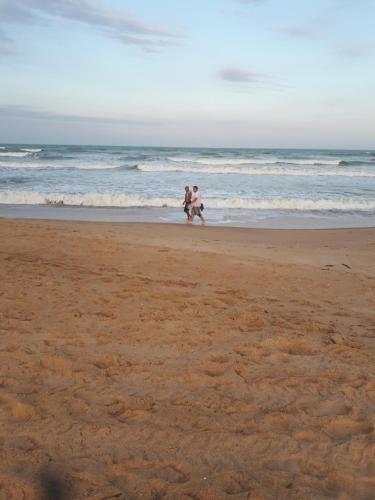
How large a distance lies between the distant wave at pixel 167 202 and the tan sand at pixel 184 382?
433 inches

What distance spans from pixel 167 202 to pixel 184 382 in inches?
604

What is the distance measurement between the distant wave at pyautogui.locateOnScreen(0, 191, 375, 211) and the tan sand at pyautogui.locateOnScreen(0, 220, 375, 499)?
433 inches

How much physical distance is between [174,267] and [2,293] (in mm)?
3092

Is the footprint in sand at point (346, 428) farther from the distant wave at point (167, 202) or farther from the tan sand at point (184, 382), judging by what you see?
the distant wave at point (167, 202)

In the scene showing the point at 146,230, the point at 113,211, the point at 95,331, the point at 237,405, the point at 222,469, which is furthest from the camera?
the point at 113,211

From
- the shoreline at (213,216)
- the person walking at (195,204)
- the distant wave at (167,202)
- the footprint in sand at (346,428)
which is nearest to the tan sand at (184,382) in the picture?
the footprint in sand at (346,428)

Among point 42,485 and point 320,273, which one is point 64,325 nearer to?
point 42,485

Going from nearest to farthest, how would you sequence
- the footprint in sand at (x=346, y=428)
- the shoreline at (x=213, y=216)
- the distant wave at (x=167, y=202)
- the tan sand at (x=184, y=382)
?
the tan sand at (x=184, y=382)
the footprint in sand at (x=346, y=428)
the shoreline at (x=213, y=216)
the distant wave at (x=167, y=202)

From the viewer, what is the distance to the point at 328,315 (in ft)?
18.5

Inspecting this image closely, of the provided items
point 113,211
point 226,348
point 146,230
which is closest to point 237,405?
point 226,348

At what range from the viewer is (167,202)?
61.4 feet

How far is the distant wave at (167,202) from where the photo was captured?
1825 centimetres

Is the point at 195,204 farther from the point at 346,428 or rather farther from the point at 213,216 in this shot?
the point at 346,428

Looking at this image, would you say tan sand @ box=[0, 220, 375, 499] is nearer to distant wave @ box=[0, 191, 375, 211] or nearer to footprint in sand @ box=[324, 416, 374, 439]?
footprint in sand @ box=[324, 416, 374, 439]
